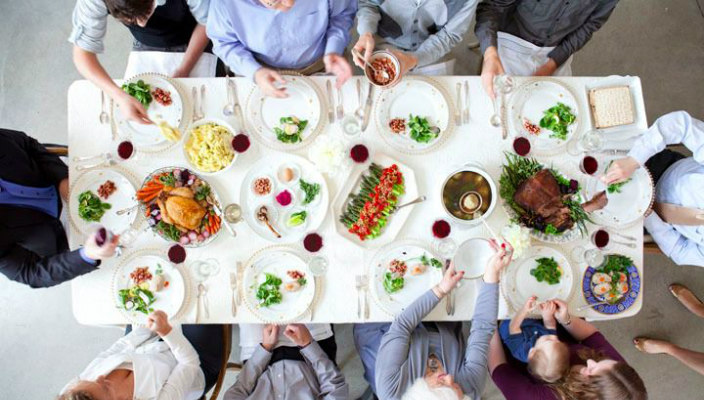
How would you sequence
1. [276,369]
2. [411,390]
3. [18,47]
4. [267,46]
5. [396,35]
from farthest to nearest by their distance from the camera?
[18,47] < [396,35] < [276,369] < [267,46] < [411,390]

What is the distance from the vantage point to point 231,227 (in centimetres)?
215

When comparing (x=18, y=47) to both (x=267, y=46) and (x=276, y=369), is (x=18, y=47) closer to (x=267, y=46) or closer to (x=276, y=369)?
(x=267, y=46)

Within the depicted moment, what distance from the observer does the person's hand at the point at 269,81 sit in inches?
83.7

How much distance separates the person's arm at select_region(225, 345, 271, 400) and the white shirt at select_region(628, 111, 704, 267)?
214 cm

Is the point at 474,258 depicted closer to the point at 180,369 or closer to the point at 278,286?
the point at 278,286

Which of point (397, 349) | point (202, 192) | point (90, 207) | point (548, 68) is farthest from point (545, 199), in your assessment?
point (90, 207)

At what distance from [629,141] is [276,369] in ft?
7.12

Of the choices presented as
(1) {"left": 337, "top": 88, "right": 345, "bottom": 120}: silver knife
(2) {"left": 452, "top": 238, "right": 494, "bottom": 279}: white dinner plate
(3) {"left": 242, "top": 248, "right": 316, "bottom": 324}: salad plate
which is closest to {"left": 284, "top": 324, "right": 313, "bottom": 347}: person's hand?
(3) {"left": 242, "top": 248, "right": 316, "bottom": 324}: salad plate

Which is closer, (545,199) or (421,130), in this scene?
(545,199)

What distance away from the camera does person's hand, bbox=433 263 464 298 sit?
6.82ft

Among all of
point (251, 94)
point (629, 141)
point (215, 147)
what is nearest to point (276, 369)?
point (215, 147)

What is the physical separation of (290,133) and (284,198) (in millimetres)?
312

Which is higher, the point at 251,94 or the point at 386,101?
the point at 386,101

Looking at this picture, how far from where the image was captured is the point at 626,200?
7.13 ft
